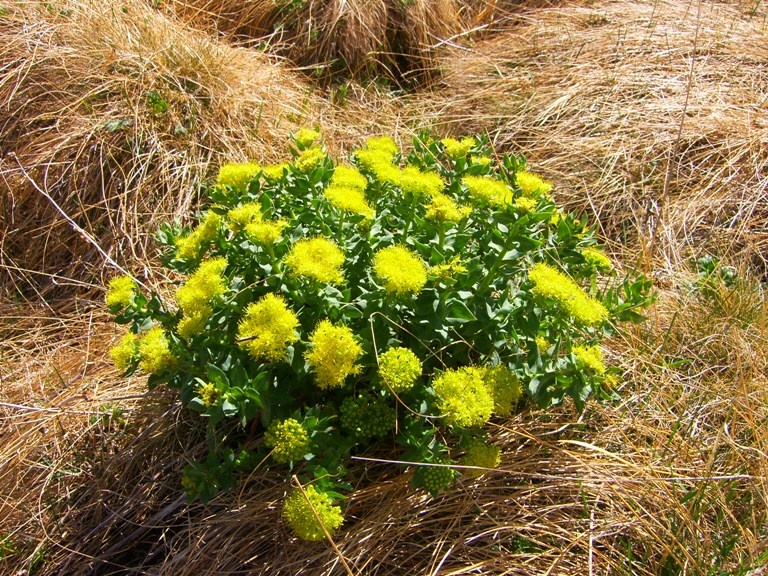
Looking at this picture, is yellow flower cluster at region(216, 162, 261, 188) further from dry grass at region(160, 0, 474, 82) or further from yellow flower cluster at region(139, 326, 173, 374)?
dry grass at region(160, 0, 474, 82)

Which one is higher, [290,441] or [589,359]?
[589,359]

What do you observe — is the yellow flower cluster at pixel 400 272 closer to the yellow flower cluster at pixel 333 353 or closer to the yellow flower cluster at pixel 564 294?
the yellow flower cluster at pixel 333 353

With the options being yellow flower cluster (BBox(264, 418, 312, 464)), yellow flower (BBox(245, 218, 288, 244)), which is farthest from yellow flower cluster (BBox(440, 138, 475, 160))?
yellow flower cluster (BBox(264, 418, 312, 464))

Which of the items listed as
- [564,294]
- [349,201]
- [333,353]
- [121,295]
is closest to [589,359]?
[564,294]

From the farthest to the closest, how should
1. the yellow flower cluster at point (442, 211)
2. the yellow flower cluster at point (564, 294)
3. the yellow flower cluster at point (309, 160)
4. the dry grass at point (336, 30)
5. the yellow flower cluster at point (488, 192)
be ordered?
1. the dry grass at point (336, 30)
2. the yellow flower cluster at point (309, 160)
3. the yellow flower cluster at point (488, 192)
4. the yellow flower cluster at point (442, 211)
5. the yellow flower cluster at point (564, 294)

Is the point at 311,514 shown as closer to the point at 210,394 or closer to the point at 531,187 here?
the point at 210,394

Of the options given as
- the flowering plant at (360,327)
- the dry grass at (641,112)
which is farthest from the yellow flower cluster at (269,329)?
the dry grass at (641,112)

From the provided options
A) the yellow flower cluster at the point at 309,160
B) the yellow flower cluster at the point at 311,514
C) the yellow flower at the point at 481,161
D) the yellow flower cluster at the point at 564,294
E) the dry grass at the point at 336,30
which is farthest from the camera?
the dry grass at the point at 336,30
